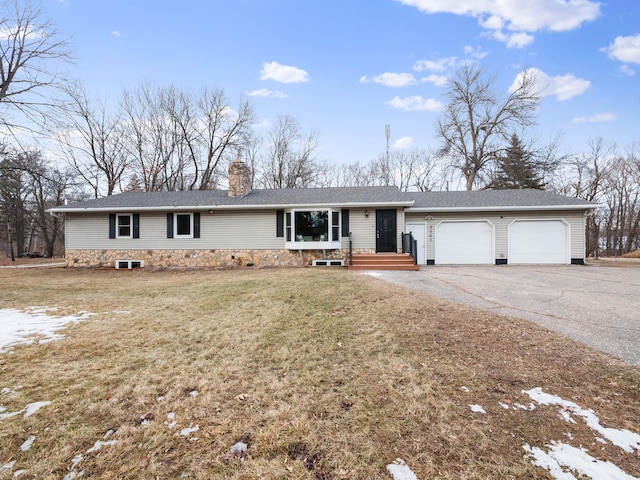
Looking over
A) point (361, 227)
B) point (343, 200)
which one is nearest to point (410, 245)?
point (361, 227)

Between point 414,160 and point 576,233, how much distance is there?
16475mm

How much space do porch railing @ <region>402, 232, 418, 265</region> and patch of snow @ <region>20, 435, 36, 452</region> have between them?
10.4 metres

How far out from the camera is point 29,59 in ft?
31.6

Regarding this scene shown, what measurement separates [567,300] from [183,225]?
12.9 metres

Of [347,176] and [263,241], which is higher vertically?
[347,176]

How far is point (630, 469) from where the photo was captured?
1641mm

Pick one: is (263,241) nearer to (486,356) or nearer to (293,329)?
(293,329)

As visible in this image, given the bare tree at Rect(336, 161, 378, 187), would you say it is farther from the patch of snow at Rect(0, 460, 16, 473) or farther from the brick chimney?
the patch of snow at Rect(0, 460, 16, 473)

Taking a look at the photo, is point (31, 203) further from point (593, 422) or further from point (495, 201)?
point (593, 422)

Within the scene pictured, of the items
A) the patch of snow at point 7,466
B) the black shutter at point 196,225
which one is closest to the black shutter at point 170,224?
the black shutter at point 196,225

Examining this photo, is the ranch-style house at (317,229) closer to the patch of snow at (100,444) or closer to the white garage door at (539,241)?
the white garage door at (539,241)

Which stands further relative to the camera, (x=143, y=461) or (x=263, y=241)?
(x=263, y=241)

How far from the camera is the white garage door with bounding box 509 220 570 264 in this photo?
12023mm

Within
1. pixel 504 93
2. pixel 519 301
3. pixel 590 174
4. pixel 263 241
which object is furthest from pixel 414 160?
pixel 519 301
